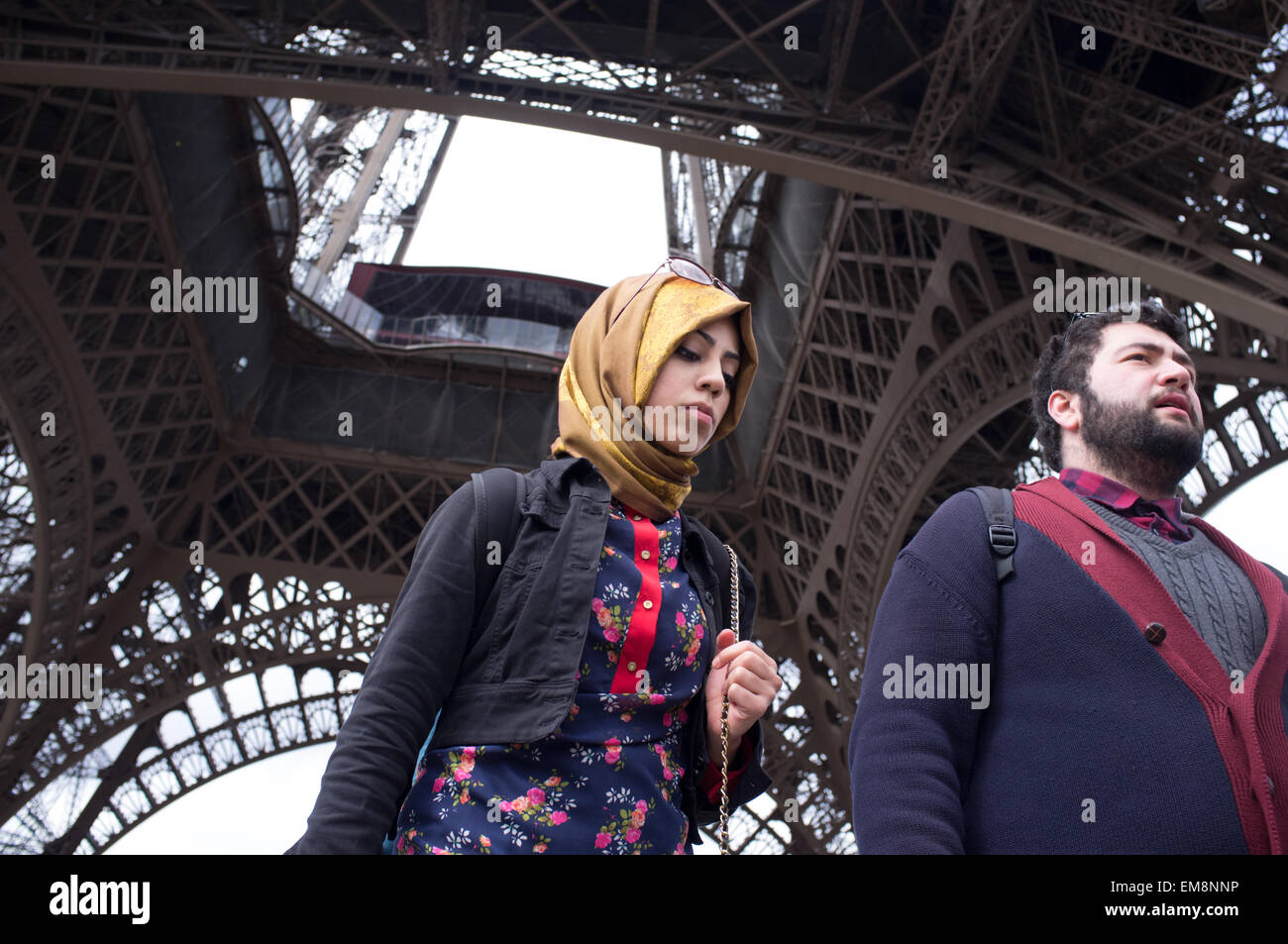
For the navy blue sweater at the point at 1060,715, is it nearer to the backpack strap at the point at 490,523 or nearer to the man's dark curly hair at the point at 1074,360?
the man's dark curly hair at the point at 1074,360

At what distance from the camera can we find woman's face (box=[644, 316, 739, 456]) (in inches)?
111

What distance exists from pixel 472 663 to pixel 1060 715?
4.47 ft

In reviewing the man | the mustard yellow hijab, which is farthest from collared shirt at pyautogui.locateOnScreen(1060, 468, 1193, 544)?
the mustard yellow hijab

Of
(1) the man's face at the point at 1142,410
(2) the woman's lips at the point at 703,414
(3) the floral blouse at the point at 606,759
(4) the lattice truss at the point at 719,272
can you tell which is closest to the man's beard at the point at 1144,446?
(1) the man's face at the point at 1142,410

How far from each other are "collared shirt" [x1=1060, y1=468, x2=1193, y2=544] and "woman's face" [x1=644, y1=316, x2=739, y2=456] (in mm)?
1052

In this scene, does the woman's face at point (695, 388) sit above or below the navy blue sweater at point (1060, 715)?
above

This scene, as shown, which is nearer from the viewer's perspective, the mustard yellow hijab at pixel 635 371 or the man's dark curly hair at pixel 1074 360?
the mustard yellow hijab at pixel 635 371

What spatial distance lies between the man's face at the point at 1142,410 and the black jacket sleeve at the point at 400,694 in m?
1.79

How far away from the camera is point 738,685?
8.38 feet

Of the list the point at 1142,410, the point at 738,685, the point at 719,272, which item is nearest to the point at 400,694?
the point at 738,685

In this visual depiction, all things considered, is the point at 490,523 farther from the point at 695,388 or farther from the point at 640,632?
the point at 695,388

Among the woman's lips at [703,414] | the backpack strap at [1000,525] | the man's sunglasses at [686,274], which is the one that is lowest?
the backpack strap at [1000,525]

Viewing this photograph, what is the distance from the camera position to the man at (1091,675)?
2.37 m
